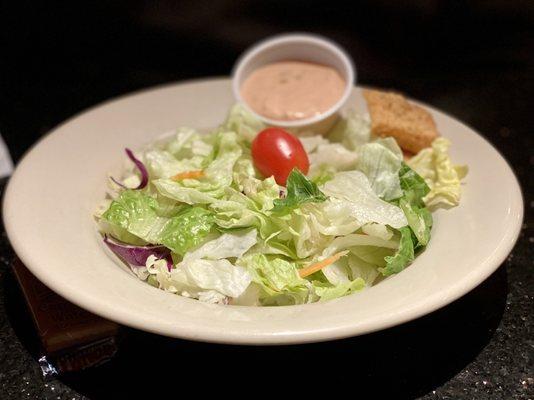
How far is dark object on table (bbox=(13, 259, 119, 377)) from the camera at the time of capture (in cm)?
179

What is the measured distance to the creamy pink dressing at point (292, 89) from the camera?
8.59 feet

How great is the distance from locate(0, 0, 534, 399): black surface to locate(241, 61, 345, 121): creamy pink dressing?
2.75ft

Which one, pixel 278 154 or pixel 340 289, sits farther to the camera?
pixel 278 154

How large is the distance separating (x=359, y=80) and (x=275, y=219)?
2.16 meters

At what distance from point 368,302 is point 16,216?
106cm

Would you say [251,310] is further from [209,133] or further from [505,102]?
[505,102]

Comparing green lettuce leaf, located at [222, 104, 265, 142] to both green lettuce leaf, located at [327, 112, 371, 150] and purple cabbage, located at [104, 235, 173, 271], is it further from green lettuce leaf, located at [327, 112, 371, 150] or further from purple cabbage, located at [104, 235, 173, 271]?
purple cabbage, located at [104, 235, 173, 271]

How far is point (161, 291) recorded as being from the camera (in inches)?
69.6

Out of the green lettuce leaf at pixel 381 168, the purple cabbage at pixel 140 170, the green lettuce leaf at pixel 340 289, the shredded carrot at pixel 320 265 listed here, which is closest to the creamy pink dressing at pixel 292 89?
the green lettuce leaf at pixel 381 168

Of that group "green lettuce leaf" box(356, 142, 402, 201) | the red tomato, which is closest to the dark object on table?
the red tomato

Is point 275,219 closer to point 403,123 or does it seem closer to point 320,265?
point 320,265

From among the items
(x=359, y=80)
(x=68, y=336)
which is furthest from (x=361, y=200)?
(x=359, y=80)

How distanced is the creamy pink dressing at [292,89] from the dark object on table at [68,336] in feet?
3.70

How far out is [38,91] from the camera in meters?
3.56
